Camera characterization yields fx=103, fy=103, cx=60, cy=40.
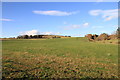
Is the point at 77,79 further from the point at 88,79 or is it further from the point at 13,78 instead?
the point at 13,78

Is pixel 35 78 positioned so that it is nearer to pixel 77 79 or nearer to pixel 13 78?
A: pixel 13 78

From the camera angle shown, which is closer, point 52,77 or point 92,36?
point 52,77

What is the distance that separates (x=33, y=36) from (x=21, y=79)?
10030 cm

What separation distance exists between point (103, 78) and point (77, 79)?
6.48ft

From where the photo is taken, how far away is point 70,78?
21.9 feet

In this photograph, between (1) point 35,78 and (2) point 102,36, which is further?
(2) point 102,36

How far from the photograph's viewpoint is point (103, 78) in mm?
7145

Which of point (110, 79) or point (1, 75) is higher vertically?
point (1, 75)

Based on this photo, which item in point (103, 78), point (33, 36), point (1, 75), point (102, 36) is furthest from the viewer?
point (33, 36)

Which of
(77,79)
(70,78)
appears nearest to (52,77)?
(70,78)

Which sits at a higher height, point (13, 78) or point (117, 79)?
point (13, 78)

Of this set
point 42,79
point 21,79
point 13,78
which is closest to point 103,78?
point 42,79

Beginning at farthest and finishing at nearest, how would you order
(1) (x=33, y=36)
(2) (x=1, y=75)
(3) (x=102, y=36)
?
(1) (x=33, y=36) < (3) (x=102, y=36) < (2) (x=1, y=75)

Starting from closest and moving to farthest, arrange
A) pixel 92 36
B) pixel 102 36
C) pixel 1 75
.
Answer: pixel 1 75 < pixel 102 36 < pixel 92 36
